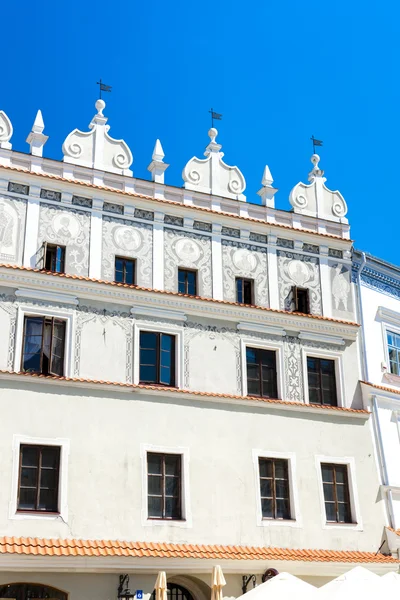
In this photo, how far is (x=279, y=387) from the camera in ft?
70.9

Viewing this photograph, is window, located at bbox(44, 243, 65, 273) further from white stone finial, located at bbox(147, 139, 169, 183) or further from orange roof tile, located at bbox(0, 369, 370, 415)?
white stone finial, located at bbox(147, 139, 169, 183)

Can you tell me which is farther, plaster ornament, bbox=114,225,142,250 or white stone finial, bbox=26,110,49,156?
plaster ornament, bbox=114,225,142,250

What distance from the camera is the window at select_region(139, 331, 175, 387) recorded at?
20.1 metres

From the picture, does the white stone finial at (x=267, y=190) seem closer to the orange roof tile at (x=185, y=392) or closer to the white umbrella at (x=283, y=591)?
the orange roof tile at (x=185, y=392)

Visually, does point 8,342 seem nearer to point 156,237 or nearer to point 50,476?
point 50,476

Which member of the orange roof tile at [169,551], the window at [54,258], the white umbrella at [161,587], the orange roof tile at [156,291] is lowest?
the white umbrella at [161,587]

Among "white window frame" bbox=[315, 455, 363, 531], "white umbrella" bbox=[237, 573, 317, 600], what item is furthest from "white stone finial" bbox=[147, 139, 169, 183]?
"white umbrella" bbox=[237, 573, 317, 600]

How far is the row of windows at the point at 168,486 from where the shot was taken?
1791 cm

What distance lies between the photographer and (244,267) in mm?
22375

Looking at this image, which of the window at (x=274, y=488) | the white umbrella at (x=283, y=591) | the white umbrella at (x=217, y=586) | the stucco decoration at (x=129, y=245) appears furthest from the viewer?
the stucco decoration at (x=129, y=245)

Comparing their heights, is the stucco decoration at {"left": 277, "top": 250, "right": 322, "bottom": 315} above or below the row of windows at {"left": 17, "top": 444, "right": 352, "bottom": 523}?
above

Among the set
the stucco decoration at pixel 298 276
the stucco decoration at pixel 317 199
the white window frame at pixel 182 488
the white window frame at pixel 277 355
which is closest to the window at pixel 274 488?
the white window frame at pixel 277 355

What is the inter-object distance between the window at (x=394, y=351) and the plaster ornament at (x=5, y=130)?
468 inches

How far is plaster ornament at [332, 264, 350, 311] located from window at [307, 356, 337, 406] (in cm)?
178
